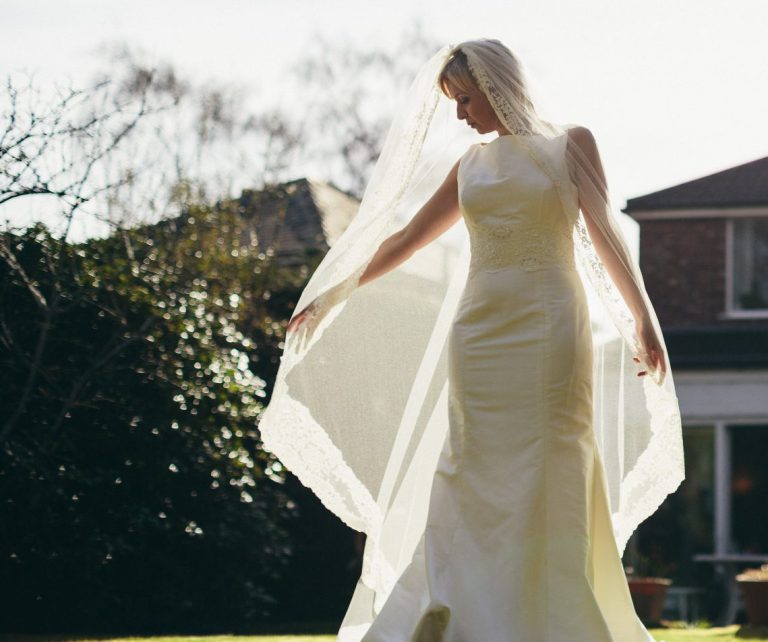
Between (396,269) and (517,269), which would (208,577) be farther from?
(517,269)

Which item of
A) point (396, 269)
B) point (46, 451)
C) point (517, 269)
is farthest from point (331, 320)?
point (46, 451)

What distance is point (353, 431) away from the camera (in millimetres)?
5578

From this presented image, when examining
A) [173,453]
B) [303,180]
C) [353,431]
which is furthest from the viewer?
[303,180]

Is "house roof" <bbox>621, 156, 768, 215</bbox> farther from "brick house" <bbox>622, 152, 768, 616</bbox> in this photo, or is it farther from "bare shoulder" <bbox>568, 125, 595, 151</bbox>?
"bare shoulder" <bbox>568, 125, 595, 151</bbox>

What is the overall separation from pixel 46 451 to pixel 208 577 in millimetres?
2309

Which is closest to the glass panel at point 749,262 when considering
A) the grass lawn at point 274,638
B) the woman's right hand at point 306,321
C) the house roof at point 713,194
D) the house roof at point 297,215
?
the house roof at point 713,194

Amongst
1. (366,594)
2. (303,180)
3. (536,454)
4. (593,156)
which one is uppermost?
(303,180)

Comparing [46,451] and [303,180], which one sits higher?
[303,180]

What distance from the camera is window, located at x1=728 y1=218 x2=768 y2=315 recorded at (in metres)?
19.5

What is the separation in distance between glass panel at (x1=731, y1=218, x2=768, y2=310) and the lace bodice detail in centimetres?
1541

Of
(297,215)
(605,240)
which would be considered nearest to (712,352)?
(297,215)

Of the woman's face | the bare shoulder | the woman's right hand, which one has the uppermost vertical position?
the woman's face

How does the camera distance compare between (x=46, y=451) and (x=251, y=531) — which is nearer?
(x=46, y=451)

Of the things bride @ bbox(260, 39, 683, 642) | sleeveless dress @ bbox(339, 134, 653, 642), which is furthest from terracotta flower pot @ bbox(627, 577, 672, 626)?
sleeveless dress @ bbox(339, 134, 653, 642)
